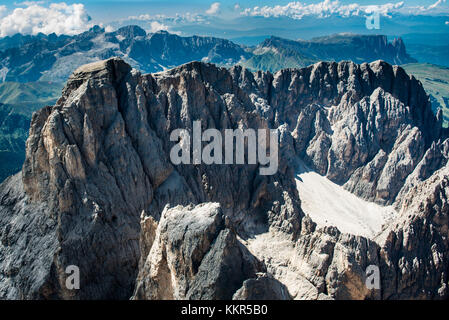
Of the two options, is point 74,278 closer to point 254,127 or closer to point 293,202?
point 293,202

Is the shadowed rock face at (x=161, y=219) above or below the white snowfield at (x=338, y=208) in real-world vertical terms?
above

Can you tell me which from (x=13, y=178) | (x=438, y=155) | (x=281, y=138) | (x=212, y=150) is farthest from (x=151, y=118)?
(x=438, y=155)

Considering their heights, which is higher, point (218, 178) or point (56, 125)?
point (56, 125)

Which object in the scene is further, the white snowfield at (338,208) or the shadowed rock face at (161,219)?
the white snowfield at (338,208)

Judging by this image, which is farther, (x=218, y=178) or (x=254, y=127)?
(x=254, y=127)
